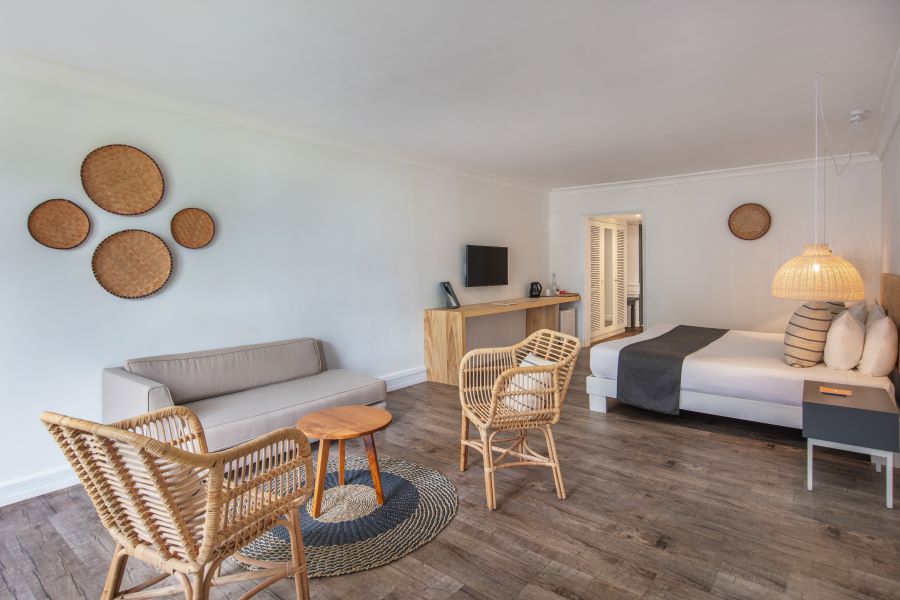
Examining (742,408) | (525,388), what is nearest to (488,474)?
(525,388)

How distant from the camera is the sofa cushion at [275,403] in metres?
2.91

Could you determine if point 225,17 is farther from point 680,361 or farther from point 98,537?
point 680,361

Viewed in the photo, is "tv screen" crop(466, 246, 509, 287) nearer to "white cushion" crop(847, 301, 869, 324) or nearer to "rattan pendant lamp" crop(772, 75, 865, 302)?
"rattan pendant lamp" crop(772, 75, 865, 302)

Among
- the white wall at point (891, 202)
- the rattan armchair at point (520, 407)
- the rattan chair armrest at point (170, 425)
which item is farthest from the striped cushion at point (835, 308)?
the rattan chair armrest at point (170, 425)

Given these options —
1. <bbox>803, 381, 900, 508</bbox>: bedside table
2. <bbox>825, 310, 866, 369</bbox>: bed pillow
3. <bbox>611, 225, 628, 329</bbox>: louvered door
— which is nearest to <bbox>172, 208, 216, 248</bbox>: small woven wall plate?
<bbox>803, 381, 900, 508</bbox>: bedside table

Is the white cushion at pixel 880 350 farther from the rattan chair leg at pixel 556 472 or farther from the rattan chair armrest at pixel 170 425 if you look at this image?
the rattan chair armrest at pixel 170 425

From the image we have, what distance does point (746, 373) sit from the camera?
11.2 feet

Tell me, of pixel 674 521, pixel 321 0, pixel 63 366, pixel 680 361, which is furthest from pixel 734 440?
pixel 63 366

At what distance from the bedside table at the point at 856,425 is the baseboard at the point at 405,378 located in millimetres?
3406

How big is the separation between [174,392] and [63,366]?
62cm

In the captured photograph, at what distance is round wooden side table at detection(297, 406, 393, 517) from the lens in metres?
2.46

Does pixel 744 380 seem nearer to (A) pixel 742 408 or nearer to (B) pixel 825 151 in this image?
(A) pixel 742 408

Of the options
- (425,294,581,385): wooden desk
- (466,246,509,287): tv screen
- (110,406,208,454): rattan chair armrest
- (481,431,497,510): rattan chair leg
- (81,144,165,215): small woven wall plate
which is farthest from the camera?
(466,246,509,287): tv screen

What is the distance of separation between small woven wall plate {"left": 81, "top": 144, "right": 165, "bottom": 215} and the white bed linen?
3.53m
